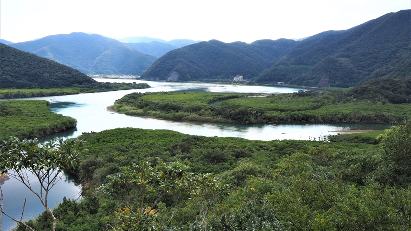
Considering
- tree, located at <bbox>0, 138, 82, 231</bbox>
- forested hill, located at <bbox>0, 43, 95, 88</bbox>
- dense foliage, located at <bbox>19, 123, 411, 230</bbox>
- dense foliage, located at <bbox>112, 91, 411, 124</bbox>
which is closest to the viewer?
tree, located at <bbox>0, 138, 82, 231</bbox>

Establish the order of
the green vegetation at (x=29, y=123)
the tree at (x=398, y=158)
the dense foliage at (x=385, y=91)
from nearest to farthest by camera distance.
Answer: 1. the tree at (x=398, y=158)
2. the green vegetation at (x=29, y=123)
3. the dense foliage at (x=385, y=91)

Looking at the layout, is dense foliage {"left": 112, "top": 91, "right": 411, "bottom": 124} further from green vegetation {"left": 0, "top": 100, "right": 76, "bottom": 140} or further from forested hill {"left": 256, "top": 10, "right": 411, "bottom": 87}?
forested hill {"left": 256, "top": 10, "right": 411, "bottom": 87}

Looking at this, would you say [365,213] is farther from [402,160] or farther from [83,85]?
[83,85]

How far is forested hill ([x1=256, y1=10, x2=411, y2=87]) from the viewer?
132 m

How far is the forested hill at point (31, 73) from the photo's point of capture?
103 meters

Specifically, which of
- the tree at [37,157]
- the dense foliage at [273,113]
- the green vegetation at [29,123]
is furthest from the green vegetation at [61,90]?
the tree at [37,157]

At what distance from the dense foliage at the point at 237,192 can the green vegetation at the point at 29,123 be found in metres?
13.2

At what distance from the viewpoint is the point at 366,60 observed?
481 ft

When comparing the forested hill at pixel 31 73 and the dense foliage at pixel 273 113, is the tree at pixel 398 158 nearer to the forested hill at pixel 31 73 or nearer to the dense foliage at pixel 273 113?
the dense foliage at pixel 273 113

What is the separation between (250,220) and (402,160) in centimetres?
1146

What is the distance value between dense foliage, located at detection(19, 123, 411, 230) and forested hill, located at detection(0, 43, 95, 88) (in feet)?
314

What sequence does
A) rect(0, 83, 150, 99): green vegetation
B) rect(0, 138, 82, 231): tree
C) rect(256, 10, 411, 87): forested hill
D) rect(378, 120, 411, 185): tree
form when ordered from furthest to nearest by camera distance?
rect(256, 10, 411, 87): forested hill → rect(0, 83, 150, 99): green vegetation → rect(378, 120, 411, 185): tree → rect(0, 138, 82, 231): tree

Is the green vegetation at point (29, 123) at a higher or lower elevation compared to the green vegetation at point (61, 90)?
lower

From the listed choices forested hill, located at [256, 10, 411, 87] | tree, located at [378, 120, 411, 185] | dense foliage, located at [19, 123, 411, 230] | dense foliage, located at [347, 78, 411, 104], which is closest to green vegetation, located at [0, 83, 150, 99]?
dense foliage, located at [19, 123, 411, 230]
